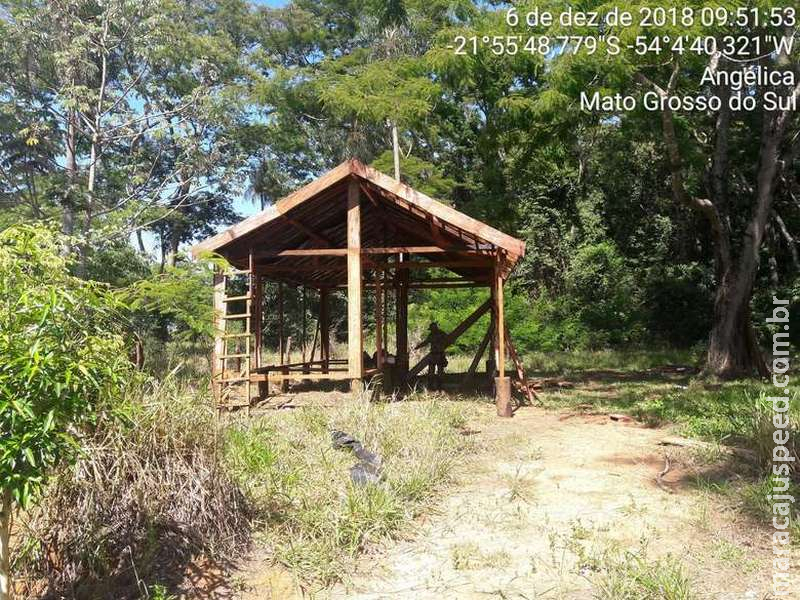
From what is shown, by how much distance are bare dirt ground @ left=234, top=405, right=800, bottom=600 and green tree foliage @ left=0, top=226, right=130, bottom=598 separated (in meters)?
1.85

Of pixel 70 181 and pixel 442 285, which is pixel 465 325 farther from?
pixel 70 181

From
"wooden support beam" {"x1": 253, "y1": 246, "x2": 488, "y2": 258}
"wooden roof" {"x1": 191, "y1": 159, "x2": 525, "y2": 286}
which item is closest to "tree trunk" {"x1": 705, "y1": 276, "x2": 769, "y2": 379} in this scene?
"wooden roof" {"x1": 191, "y1": 159, "x2": 525, "y2": 286}

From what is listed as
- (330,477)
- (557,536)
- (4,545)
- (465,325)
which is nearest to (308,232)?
(465,325)

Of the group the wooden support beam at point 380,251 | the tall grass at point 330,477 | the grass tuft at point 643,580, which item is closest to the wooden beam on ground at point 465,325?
the wooden support beam at point 380,251

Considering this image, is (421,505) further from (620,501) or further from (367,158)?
(367,158)

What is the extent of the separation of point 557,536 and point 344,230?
9349 mm

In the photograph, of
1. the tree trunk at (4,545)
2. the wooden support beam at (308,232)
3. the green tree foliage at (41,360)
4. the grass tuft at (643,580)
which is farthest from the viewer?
the wooden support beam at (308,232)

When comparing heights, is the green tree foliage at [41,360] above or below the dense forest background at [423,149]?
below

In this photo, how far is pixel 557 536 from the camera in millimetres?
4891

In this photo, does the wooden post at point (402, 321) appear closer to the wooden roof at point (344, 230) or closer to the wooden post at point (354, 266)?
the wooden roof at point (344, 230)

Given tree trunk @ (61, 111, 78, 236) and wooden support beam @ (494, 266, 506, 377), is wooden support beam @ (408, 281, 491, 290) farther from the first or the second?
tree trunk @ (61, 111, 78, 236)

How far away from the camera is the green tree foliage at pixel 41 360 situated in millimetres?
2818

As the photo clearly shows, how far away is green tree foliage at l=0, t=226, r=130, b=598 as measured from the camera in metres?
2.82

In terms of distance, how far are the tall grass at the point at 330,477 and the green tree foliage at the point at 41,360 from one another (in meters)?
1.79
